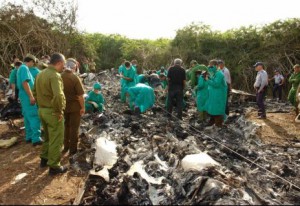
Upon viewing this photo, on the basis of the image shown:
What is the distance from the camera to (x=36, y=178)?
193 inches

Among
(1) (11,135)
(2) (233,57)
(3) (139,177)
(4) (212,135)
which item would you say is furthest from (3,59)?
(3) (139,177)

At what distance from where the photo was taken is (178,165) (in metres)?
4.90

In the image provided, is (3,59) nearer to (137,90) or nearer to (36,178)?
(137,90)

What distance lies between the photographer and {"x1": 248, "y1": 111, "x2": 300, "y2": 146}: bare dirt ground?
7.86 m

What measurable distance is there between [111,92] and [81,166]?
10664 mm

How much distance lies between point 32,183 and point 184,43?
20.5 metres

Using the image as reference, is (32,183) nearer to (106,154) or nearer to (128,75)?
(106,154)

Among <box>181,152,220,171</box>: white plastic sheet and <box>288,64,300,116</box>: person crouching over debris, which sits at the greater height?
<box>288,64,300,116</box>: person crouching over debris

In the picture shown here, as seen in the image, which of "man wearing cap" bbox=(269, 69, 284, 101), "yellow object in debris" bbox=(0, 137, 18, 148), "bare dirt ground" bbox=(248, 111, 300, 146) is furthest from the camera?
"man wearing cap" bbox=(269, 69, 284, 101)

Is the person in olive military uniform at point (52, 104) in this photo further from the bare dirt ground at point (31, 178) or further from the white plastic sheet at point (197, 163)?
the white plastic sheet at point (197, 163)

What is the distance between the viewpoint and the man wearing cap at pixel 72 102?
552 cm

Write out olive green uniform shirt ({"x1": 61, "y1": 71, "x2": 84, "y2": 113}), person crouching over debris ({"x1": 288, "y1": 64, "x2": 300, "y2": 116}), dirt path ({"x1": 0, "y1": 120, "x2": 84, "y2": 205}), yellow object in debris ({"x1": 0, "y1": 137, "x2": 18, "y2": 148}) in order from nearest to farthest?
dirt path ({"x1": 0, "y1": 120, "x2": 84, "y2": 205}) → olive green uniform shirt ({"x1": 61, "y1": 71, "x2": 84, "y2": 113}) → yellow object in debris ({"x1": 0, "y1": 137, "x2": 18, "y2": 148}) → person crouching over debris ({"x1": 288, "y1": 64, "x2": 300, "y2": 116})

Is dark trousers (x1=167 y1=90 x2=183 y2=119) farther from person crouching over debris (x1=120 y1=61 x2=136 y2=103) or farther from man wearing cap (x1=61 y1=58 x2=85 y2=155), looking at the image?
man wearing cap (x1=61 y1=58 x2=85 y2=155)

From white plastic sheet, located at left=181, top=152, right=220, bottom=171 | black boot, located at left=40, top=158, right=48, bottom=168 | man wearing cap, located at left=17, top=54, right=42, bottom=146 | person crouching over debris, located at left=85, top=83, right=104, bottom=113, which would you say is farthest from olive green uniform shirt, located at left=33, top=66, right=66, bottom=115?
person crouching over debris, located at left=85, top=83, right=104, bottom=113
